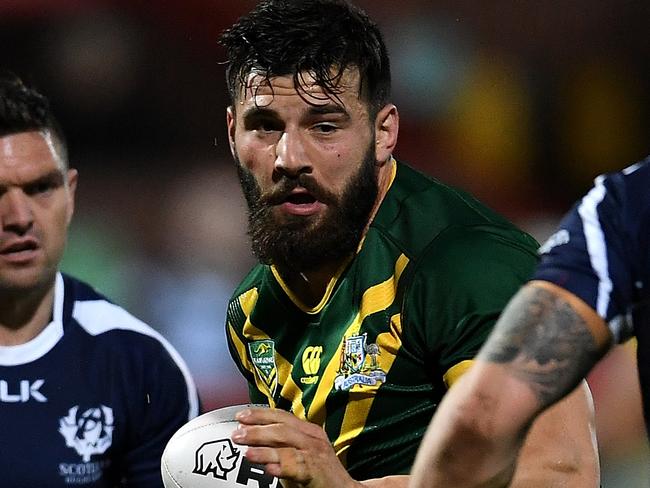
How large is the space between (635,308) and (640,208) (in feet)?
0.37

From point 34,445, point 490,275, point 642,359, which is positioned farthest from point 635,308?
point 34,445

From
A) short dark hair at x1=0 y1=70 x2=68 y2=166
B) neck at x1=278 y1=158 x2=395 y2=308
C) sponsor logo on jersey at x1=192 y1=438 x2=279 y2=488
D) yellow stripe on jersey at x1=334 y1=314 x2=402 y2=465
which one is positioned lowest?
sponsor logo on jersey at x1=192 y1=438 x2=279 y2=488

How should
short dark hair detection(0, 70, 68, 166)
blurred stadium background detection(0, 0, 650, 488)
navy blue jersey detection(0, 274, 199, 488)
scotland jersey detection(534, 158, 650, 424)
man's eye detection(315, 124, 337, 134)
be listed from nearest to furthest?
1. scotland jersey detection(534, 158, 650, 424)
2. man's eye detection(315, 124, 337, 134)
3. navy blue jersey detection(0, 274, 199, 488)
4. short dark hair detection(0, 70, 68, 166)
5. blurred stadium background detection(0, 0, 650, 488)

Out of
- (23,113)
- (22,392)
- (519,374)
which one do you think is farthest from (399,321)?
(23,113)

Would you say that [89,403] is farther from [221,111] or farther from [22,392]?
[221,111]

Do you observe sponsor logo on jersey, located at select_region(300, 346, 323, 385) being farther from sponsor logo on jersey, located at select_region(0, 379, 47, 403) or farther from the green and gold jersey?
sponsor logo on jersey, located at select_region(0, 379, 47, 403)

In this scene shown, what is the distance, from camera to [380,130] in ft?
8.60

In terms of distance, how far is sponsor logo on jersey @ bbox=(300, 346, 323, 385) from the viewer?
2.57 m

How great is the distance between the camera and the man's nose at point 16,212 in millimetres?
2998

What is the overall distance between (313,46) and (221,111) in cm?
299

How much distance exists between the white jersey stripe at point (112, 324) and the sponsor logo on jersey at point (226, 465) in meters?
0.58

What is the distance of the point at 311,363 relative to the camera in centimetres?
260

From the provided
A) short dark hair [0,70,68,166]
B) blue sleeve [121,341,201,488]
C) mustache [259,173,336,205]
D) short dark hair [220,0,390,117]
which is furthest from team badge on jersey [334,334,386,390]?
short dark hair [0,70,68,166]

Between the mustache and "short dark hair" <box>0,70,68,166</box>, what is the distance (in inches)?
36.7
